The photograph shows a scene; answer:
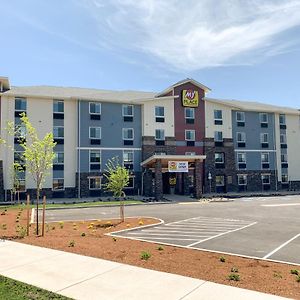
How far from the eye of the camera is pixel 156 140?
4472 centimetres

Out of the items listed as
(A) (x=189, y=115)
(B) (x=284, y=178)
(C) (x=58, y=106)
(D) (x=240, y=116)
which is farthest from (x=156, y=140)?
(B) (x=284, y=178)

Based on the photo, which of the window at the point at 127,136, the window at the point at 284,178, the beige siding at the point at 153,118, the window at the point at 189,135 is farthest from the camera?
the window at the point at 284,178

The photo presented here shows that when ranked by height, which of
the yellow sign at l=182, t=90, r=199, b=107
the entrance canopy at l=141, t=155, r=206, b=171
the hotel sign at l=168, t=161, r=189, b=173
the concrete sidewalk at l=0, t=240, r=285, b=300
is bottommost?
the concrete sidewalk at l=0, t=240, r=285, b=300

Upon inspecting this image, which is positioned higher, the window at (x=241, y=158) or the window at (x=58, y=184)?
the window at (x=241, y=158)

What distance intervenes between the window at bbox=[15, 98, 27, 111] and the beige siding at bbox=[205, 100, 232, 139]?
78.8 ft

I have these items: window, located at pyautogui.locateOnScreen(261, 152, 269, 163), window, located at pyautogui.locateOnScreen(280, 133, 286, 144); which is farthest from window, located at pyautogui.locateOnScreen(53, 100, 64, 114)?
window, located at pyautogui.locateOnScreen(280, 133, 286, 144)

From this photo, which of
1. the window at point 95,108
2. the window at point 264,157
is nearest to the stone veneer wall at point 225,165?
the window at point 264,157

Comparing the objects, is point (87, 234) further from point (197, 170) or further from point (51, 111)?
point (51, 111)

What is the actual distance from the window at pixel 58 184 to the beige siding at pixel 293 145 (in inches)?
1359

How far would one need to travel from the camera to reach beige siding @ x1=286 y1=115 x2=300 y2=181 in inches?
2068

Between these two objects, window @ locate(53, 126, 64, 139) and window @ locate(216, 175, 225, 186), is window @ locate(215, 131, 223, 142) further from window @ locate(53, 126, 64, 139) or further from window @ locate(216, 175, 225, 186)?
window @ locate(53, 126, 64, 139)

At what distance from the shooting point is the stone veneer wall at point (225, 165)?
153ft

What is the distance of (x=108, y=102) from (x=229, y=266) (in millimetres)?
36065

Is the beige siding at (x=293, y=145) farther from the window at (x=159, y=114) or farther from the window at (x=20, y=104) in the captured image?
the window at (x=20, y=104)
